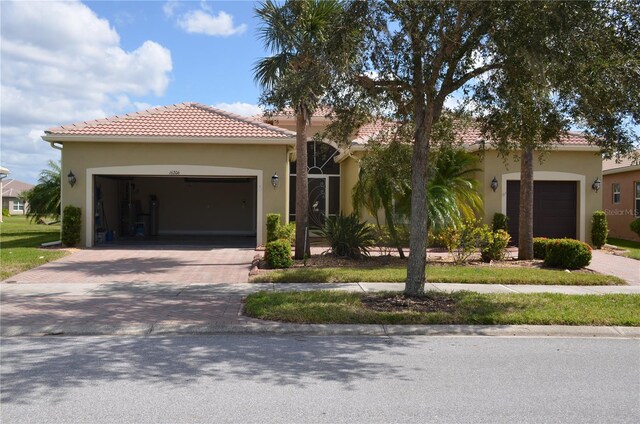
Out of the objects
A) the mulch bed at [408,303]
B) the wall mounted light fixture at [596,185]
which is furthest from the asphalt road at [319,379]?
the wall mounted light fixture at [596,185]

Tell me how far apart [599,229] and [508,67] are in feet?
39.8

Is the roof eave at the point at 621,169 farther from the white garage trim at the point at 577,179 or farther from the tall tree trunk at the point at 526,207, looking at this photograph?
the tall tree trunk at the point at 526,207

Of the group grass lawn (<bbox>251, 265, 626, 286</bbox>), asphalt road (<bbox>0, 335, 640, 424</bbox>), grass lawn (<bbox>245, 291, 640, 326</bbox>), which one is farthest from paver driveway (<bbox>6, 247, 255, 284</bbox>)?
asphalt road (<bbox>0, 335, 640, 424</bbox>)

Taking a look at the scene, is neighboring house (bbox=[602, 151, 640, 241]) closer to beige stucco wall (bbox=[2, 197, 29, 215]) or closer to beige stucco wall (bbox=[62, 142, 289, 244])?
beige stucco wall (bbox=[62, 142, 289, 244])

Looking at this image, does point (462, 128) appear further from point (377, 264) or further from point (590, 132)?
point (377, 264)

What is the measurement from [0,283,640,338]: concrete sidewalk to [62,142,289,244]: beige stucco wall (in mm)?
6968

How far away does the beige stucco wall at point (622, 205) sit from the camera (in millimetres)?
23969

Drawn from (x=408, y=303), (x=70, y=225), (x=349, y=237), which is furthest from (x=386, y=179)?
(x=70, y=225)

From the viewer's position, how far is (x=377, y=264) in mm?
14430

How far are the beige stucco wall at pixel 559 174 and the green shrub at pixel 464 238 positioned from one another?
4.49 metres

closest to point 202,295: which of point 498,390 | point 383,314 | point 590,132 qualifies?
point 383,314

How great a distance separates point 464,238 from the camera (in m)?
14.8

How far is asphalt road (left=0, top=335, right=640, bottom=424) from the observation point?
4.91m

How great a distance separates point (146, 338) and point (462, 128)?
8.10 meters
